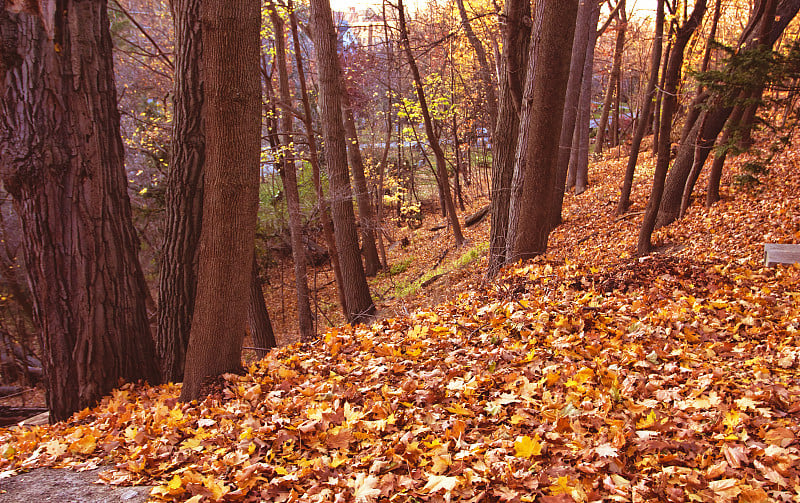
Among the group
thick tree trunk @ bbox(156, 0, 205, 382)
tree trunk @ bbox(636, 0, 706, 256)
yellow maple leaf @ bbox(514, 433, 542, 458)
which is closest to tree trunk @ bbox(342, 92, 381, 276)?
tree trunk @ bbox(636, 0, 706, 256)

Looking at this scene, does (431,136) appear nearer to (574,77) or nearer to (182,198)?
(574,77)

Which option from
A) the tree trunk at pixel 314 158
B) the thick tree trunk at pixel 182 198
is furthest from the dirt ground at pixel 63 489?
the tree trunk at pixel 314 158

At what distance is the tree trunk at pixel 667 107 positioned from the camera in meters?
6.98

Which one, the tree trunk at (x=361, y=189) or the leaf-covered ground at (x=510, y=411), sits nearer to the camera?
the leaf-covered ground at (x=510, y=411)

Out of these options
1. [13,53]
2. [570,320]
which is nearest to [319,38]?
[13,53]

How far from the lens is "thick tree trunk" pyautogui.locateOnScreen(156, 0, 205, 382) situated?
443 centimetres

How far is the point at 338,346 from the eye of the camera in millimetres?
4926

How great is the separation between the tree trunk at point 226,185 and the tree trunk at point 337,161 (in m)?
5.37

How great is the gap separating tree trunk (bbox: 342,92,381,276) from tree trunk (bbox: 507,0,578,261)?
557cm

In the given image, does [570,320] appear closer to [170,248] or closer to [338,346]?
[338,346]

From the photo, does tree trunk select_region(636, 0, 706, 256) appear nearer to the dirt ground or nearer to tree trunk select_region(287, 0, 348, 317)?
tree trunk select_region(287, 0, 348, 317)

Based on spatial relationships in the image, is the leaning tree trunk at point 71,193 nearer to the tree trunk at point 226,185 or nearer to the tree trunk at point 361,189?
the tree trunk at point 226,185

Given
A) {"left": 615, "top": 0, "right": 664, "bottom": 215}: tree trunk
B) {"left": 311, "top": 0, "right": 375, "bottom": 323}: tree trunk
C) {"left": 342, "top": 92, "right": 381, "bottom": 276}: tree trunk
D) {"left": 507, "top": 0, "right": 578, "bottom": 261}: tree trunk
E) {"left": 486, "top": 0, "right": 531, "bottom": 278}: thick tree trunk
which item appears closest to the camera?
{"left": 507, "top": 0, "right": 578, "bottom": 261}: tree trunk

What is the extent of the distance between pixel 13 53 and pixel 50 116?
0.60 metres
